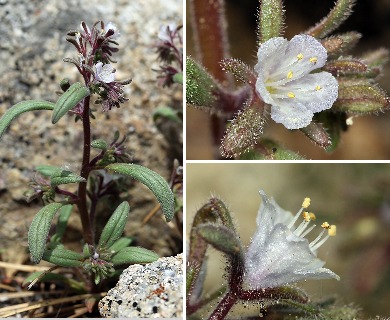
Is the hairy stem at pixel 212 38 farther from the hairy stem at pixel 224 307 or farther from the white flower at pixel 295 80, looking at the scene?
the hairy stem at pixel 224 307

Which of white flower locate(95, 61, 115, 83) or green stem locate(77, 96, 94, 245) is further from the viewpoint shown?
green stem locate(77, 96, 94, 245)

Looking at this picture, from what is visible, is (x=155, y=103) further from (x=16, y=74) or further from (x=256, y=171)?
(x=256, y=171)

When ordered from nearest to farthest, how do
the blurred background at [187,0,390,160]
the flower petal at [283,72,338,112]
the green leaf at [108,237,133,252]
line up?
the flower petal at [283,72,338,112] < the green leaf at [108,237,133,252] < the blurred background at [187,0,390,160]

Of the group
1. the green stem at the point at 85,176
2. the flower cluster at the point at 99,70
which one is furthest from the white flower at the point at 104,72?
the green stem at the point at 85,176

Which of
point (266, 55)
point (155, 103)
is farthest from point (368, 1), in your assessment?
point (266, 55)

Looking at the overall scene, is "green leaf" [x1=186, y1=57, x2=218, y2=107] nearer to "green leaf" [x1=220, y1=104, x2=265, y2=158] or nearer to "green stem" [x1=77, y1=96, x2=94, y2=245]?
"green leaf" [x1=220, y1=104, x2=265, y2=158]

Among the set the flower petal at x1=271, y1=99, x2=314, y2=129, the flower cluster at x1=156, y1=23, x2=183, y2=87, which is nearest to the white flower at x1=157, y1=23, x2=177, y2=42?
the flower cluster at x1=156, y1=23, x2=183, y2=87
